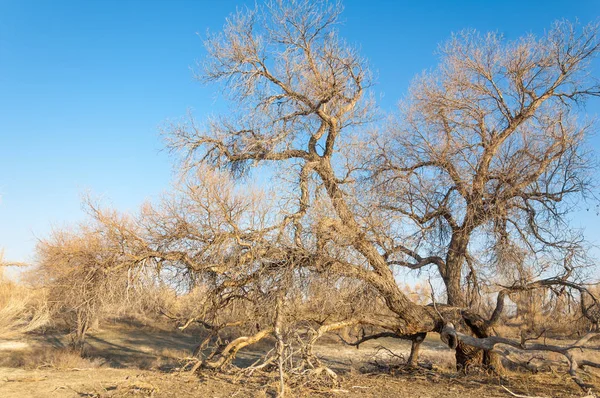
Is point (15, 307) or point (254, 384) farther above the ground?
point (15, 307)

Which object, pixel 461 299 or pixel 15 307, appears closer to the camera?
pixel 461 299

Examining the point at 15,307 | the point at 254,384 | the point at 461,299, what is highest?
the point at 461,299

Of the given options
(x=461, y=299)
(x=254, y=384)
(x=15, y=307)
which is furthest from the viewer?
(x=15, y=307)

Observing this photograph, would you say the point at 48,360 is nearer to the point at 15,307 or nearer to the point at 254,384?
the point at 15,307

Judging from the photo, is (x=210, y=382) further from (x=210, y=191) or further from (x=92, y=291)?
(x=210, y=191)

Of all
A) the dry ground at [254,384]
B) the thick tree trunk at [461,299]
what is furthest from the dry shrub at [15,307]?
the thick tree trunk at [461,299]

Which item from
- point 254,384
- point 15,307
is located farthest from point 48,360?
point 254,384

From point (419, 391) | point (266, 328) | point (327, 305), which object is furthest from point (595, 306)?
point (266, 328)

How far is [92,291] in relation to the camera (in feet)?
34.4

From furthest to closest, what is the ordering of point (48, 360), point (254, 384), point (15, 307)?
point (48, 360) → point (15, 307) → point (254, 384)

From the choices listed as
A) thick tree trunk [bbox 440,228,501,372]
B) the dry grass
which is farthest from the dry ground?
thick tree trunk [bbox 440,228,501,372]

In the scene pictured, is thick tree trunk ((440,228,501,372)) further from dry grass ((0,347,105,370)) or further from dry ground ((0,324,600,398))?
dry grass ((0,347,105,370))

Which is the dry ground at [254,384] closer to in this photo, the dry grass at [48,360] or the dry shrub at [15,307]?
the dry grass at [48,360]

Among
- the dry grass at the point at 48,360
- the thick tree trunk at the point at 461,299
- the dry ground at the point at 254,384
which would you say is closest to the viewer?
the dry ground at the point at 254,384
